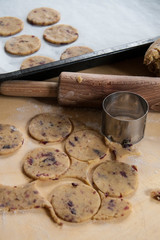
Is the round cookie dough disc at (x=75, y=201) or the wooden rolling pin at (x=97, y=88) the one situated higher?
the wooden rolling pin at (x=97, y=88)

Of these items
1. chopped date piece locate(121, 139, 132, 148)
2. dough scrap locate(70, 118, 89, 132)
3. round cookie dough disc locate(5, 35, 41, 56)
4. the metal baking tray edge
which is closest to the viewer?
chopped date piece locate(121, 139, 132, 148)

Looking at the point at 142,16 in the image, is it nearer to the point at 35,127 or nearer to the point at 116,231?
the point at 35,127

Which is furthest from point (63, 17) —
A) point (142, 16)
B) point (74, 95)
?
point (74, 95)

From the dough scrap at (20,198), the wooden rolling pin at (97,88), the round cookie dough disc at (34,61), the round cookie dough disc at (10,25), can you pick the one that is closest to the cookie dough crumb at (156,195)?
the dough scrap at (20,198)

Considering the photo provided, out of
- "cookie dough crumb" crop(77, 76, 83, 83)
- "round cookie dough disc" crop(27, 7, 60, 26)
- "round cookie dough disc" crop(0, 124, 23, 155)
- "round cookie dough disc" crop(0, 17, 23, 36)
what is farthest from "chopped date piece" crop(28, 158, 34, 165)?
"round cookie dough disc" crop(27, 7, 60, 26)

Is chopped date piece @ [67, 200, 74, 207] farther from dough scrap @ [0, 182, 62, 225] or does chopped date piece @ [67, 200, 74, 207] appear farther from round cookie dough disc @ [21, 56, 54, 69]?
round cookie dough disc @ [21, 56, 54, 69]

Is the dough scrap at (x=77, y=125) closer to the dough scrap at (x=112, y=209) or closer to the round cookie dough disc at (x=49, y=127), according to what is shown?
the round cookie dough disc at (x=49, y=127)
